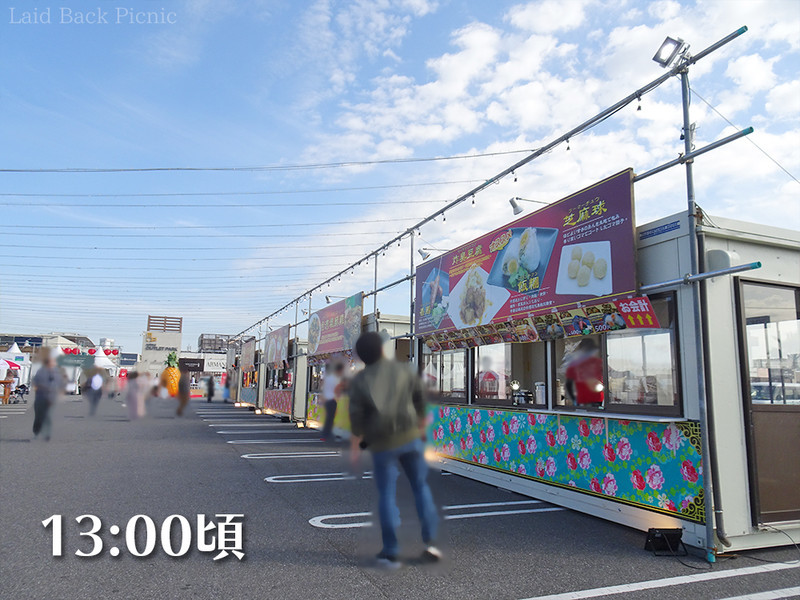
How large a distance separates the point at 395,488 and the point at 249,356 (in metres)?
1.32

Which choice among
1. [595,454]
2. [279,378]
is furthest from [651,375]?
[279,378]

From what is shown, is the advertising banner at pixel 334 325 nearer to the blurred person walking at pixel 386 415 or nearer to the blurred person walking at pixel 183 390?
the blurred person walking at pixel 183 390

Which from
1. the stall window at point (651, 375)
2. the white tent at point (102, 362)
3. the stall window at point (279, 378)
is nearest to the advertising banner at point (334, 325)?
the stall window at point (279, 378)

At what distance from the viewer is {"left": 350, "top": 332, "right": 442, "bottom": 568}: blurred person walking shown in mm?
903

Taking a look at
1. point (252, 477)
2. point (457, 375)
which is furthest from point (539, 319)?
point (252, 477)

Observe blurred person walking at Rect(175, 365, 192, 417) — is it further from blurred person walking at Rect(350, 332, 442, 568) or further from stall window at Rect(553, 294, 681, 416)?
stall window at Rect(553, 294, 681, 416)

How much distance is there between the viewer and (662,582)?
7.23m

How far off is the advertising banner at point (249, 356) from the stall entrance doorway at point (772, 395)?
28.1 feet

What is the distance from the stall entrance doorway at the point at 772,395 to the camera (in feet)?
27.4

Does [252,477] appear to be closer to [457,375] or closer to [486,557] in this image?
[486,557]

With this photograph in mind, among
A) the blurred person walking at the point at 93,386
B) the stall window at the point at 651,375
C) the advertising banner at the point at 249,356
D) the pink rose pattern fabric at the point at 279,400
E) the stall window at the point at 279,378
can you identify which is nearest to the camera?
the blurred person walking at the point at 93,386

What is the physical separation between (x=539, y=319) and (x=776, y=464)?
28.0ft

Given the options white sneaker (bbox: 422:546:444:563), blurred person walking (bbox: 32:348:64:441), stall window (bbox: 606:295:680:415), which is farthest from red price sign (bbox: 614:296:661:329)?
blurred person walking (bbox: 32:348:64:441)

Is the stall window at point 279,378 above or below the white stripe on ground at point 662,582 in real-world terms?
above
